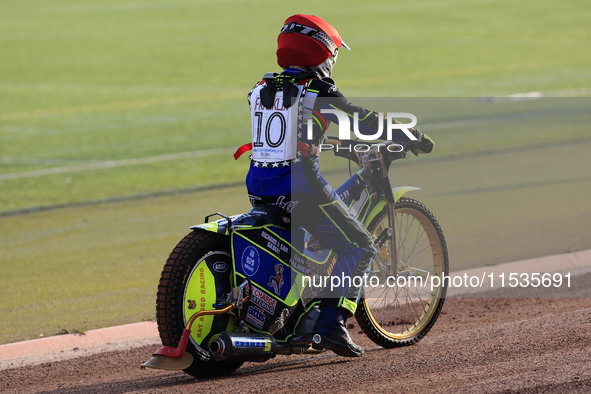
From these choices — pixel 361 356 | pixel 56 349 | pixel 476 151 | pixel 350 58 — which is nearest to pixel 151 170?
pixel 476 151

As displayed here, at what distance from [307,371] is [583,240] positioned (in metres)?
4.82

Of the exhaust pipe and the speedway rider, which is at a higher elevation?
the speedway rider

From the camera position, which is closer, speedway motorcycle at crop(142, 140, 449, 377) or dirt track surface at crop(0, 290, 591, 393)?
dirt track surface at crop(0, 290, 591, 393)

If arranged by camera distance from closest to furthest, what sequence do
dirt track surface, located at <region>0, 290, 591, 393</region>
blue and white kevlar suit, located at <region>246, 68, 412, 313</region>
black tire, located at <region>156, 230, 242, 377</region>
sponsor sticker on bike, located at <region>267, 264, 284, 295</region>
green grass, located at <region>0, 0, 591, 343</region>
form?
dirt track surface, located at <region>0, 290, 591, 393</region>, black tire, located at <region>156, 230, 242, 377</region>, blue and white kevlar suit, located at <region>246, 68, 412, 313</region>, sponsor sticker on bike, located at <region>267, 264, 284, 295</region>, green grass, located at <region>0, 0, 591, 343</region>

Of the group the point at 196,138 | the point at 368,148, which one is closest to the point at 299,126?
the point at 368,148

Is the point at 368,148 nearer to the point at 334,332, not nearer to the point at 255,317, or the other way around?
the point at 334,332

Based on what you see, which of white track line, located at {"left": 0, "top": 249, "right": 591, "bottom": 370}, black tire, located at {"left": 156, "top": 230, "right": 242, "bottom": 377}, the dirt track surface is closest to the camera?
the dirt track surface

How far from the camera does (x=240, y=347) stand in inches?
227

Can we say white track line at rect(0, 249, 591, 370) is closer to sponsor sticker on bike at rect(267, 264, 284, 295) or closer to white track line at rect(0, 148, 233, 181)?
sponsor sticker on bike at rect(267, 264, 284, 295)

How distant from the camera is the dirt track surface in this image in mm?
5469

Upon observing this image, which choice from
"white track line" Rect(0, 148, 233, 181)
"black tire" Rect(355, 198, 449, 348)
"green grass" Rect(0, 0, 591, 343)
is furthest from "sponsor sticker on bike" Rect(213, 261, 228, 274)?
"white track line" Rect(0, 148, 233, 181)

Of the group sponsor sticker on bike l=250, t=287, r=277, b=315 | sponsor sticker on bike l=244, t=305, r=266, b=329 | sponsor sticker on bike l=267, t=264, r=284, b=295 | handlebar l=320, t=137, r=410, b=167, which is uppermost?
handlebar l=320, t=137, r=410, b=167

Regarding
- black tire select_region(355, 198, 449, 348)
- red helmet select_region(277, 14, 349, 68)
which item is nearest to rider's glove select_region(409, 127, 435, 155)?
black tire select_region(355, 198, 449, 348)

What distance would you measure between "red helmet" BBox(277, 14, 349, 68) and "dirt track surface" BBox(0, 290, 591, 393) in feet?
5.90
